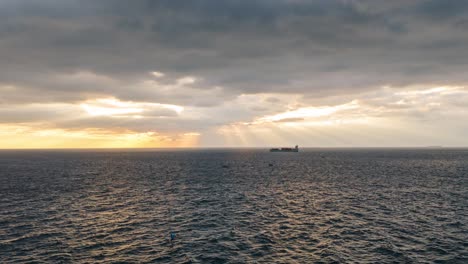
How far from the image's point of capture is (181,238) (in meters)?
49.5

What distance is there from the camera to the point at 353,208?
6894cm

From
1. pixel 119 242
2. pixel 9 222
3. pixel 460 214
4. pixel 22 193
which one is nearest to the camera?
pixel 119 242

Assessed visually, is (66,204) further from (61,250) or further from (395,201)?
(395,201)

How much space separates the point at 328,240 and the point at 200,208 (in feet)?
105

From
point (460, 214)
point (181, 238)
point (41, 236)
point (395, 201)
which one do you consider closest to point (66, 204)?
point (41, 236)

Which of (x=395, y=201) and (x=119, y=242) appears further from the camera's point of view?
(x=395, y=201)

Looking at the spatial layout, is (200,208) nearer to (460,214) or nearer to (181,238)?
(181,238)

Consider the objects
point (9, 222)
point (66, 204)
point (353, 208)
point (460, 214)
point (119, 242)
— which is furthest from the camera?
point (66, 204)

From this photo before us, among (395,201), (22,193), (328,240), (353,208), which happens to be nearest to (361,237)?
(328,240)

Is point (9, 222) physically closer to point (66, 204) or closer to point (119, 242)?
point (66, 204)

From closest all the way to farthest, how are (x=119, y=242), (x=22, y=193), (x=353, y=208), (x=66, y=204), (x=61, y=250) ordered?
1. (x=61, y=250)
2. (x=119, y=242)
3. (x=353, y=208)
4. (x=66, y=204)
5. (x=22, y=193)

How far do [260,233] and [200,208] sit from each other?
22571mm

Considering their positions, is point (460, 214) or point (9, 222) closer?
point (9, 222)

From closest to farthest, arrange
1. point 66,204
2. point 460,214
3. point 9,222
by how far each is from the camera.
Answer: point 9,222, point 460,214, point 66,204
